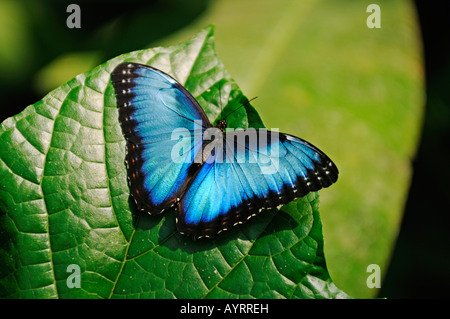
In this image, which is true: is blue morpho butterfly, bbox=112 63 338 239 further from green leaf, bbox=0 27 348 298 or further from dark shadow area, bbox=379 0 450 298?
dark shadow area, bbox=379 0 450 298

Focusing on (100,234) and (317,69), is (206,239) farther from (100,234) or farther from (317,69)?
(317,69)

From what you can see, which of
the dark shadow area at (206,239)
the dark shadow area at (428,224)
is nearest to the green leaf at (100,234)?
the dark shadow area at (206,239)

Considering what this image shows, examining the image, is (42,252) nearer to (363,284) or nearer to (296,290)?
(296,290)

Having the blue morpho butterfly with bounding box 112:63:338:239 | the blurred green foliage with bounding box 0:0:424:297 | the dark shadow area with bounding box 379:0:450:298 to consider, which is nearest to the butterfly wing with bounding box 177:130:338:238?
the blue morpho butterfly with bounding box 112:63:338:239

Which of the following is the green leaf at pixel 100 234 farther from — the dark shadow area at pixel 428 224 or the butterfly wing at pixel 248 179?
the dark shadow area at pixel 428 224

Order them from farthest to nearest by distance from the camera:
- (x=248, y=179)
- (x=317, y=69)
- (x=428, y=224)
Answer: (x=428, y=224) < (x=317, y=69) < (x=248, y=179)

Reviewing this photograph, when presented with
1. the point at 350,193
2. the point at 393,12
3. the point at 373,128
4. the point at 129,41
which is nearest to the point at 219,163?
the point at 350,193

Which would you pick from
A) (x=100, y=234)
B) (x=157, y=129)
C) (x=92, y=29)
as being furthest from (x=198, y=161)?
(x=92, y=29)
